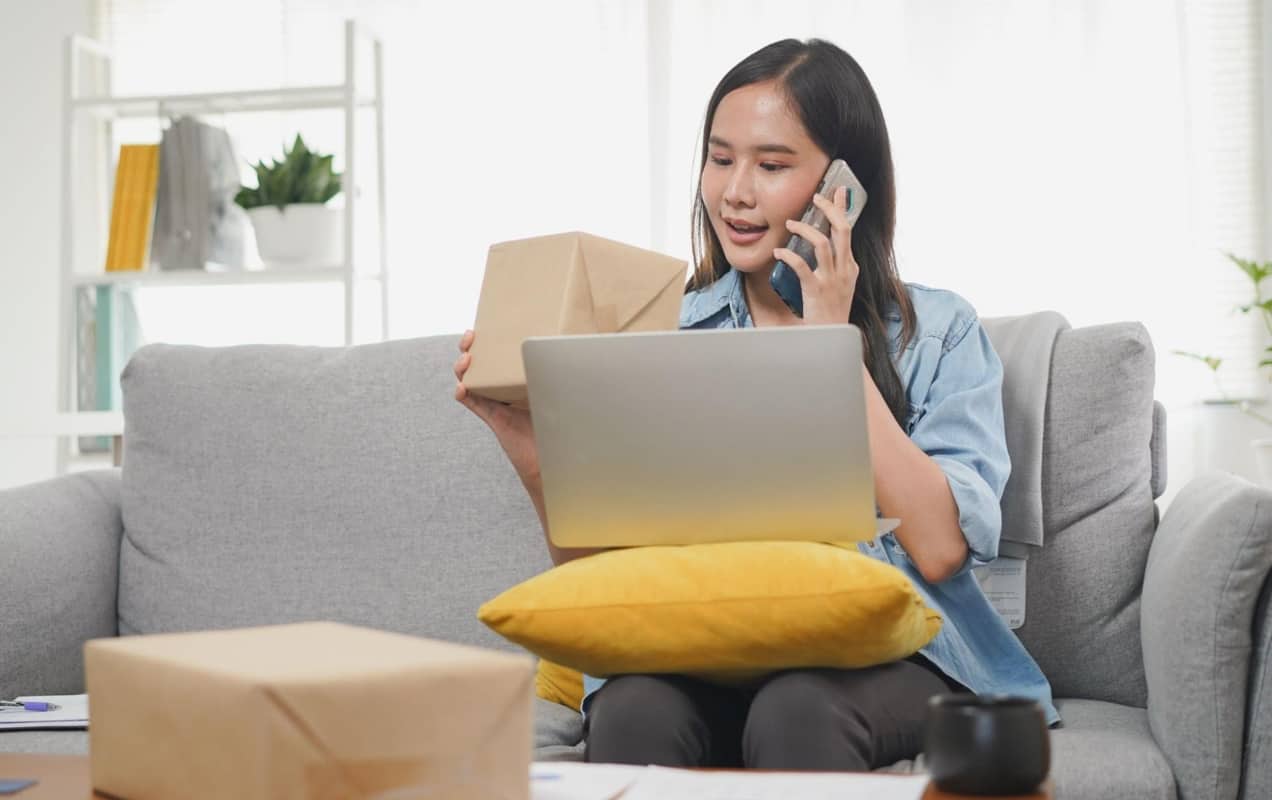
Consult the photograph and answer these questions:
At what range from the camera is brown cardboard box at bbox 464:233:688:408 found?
54.1 inches

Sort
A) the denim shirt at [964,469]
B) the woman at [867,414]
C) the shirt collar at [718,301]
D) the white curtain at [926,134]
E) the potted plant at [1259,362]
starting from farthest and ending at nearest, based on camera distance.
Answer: the white curtain at [926,134] < the potted plant at [1259,362] < the shirt collar at [718,301] < the denim shirt at [964,469] < the woman at [867,414]

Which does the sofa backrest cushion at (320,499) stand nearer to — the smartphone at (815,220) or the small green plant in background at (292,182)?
the smartphone at (815,220)

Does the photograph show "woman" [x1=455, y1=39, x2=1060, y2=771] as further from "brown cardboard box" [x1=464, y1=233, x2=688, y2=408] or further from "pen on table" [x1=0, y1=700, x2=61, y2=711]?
"pen on table" [x1=0, y1=700, x2=61, y2=711]

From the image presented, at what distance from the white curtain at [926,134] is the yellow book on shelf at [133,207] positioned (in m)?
0.77

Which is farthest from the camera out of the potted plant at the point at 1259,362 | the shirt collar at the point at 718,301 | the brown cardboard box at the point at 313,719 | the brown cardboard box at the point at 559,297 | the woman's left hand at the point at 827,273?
the potted plant at the point at 1259,362

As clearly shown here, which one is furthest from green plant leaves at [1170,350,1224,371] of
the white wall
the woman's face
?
the white wall

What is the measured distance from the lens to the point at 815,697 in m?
1.24

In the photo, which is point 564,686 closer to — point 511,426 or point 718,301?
point 511,426

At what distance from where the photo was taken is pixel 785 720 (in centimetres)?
123

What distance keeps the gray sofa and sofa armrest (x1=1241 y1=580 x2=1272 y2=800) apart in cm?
13

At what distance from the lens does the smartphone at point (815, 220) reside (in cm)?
162

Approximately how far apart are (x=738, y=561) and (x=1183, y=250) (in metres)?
3.01


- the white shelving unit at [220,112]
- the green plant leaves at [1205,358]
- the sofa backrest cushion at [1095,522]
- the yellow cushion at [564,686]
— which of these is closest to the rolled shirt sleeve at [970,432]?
the sofa backrest cushion at [1095,522]

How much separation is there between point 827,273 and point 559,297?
0.38m
